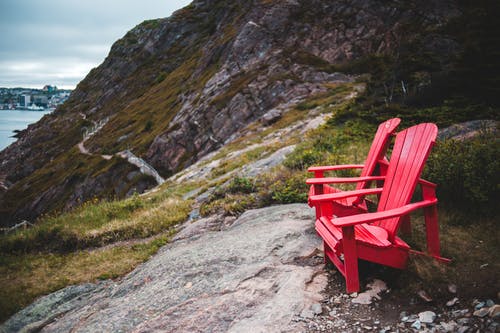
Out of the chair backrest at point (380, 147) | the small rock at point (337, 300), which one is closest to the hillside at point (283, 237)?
the small rock at point (337, 300)

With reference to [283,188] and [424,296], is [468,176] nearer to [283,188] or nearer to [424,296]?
[424,296]

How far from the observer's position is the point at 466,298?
335 centimetres

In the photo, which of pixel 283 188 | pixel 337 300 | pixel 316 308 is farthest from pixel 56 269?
pixel 337 300

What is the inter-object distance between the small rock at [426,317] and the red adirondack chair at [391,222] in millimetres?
571

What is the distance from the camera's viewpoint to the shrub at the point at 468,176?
4770 millimetres

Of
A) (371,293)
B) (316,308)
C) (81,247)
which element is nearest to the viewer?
(316,308)

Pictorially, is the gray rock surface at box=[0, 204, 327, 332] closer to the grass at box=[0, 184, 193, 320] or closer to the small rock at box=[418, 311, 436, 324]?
the grass at box=[0, 184, 193, 320]

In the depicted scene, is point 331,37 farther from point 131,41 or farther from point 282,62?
point 131,41

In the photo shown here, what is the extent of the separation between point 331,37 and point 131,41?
368 ft

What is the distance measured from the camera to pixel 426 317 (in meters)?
3.25

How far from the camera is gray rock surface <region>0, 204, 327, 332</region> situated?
12.4 feet

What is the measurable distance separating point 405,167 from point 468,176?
1.37 m

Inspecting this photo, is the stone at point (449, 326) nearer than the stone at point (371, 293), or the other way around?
the stone at point (449, 326)

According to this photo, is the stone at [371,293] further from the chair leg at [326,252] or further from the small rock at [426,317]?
the chair leg at [326,252]
